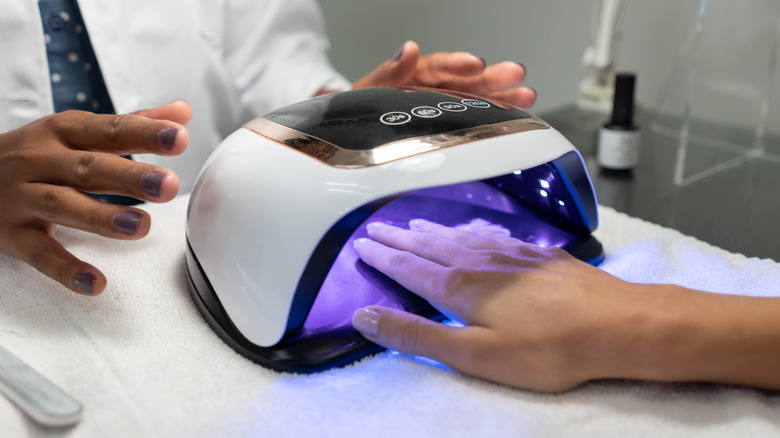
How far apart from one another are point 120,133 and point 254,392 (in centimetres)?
21

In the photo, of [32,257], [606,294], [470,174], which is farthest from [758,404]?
[32,257]

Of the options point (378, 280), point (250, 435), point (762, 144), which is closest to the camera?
point (250, 435)

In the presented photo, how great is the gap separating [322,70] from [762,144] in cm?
67

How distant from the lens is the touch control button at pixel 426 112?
1.50 feet

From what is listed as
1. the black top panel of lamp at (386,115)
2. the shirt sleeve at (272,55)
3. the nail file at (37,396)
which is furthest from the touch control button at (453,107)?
the shirt sleeve at (272,55)

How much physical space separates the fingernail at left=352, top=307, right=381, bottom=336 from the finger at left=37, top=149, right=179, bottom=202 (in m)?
0.15

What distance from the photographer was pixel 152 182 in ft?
1.34

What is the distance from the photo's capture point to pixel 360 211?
0.39 meters

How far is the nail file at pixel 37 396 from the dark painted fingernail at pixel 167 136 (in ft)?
0.56

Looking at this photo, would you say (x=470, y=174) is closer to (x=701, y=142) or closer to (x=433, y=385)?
(x=433, y=385)

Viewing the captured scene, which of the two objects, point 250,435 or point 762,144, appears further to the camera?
point 762,144

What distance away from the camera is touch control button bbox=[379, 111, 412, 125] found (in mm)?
445

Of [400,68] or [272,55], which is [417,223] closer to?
[400,68]

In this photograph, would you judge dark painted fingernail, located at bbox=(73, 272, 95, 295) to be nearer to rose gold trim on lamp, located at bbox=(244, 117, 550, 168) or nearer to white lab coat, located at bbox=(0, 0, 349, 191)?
rose gold trim on lamp, located at bbox=(244, 117, 550, 168)
